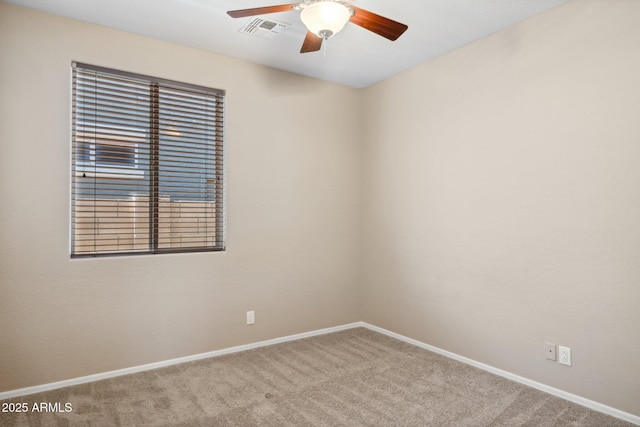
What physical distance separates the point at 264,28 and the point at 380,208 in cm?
207

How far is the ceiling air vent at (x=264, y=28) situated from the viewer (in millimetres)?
2834

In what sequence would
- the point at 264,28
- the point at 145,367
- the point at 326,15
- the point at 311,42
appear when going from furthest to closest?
the point at 145,367 < the point at 264,28 < the point at 311,42 < the point at 326,15

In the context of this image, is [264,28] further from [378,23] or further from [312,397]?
[312,397]

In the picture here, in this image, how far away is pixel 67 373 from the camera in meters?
2.80

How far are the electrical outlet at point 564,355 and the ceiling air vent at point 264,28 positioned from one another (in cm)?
294

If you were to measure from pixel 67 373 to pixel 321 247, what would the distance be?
2.34 metres

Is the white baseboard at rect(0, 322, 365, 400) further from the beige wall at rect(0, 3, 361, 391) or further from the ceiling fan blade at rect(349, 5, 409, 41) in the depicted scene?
the ceiling fan blade at rect(349, 5, 409, 41)

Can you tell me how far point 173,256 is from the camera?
10.6 ft

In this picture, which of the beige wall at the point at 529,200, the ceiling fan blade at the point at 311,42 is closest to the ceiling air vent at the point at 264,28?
the ceiling fan blade at the point at 311,42

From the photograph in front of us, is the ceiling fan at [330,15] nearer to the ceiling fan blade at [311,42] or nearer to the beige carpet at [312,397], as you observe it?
the ceiling fan blade at [311,42]

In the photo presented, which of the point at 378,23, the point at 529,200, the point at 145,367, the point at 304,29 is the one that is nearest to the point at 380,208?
the point at 529,200

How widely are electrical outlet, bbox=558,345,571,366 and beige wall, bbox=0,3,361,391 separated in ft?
6.86

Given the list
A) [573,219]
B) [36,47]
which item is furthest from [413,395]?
[36,47]

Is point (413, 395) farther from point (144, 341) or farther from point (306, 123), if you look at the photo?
point (306, 123)
